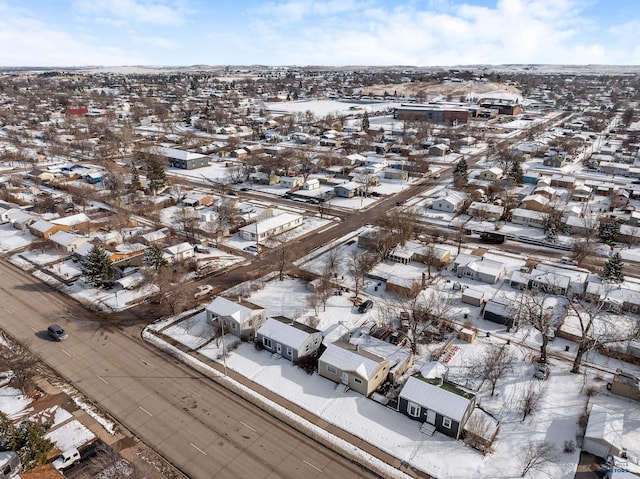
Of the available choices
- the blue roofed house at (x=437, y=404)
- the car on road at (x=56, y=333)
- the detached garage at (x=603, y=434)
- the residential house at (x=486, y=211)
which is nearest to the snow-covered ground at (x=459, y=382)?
the blue roofed house at (x=437, y=404)

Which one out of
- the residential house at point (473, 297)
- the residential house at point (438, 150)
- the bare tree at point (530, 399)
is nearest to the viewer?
the bare tree at point (530, 399)

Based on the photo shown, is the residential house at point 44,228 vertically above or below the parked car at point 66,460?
above

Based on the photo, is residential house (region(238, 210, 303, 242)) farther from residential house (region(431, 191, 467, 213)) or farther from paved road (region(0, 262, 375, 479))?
residential house (region(431, 191, 467, 213))

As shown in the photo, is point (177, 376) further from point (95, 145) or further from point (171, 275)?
point (95, 145)

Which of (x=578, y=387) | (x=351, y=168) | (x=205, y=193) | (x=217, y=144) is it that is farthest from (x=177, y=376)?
(x=217, y=144)

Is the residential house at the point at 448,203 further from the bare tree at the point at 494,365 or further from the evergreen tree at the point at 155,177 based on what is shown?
the evergreen tree at the point at 155,177

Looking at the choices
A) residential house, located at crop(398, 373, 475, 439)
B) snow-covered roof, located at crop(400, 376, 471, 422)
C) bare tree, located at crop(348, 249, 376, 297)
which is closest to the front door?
residential house, located at crop(398, 373, 475, 439)

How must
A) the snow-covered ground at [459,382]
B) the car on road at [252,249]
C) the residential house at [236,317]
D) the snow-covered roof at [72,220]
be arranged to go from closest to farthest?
the snow-covered ground at [459,382]
the residential house at [236,317]
the car on road at [252,249]
the snow-covered roof at [72,220]
